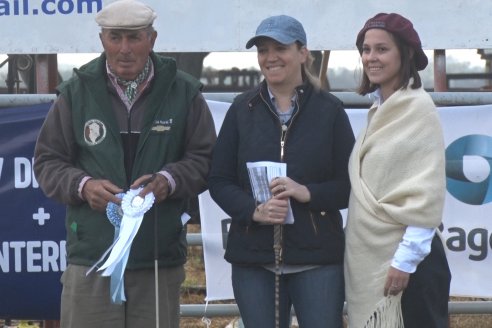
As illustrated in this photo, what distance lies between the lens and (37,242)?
5.60 metres

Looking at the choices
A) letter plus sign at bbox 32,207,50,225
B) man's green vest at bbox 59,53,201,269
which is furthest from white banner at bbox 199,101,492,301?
man's green vest at bbox 59,53,201,269

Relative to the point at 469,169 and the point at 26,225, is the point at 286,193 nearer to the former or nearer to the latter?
the point at 469,169

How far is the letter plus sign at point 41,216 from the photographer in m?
5.60

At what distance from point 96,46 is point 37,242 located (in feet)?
3.79

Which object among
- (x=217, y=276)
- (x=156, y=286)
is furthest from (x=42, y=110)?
(x=156, y=286)

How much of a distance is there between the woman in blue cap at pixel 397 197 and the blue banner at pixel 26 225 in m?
2.05

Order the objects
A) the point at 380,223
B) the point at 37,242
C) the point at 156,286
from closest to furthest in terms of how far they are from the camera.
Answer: the point at 380,223 < the point at 156,286 < the point at 37,242

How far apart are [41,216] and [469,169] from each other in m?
2.31

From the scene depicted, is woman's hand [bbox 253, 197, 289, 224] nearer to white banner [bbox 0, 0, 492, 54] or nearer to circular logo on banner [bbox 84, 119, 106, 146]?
circular logo on banner [bbox 84, 119, 106, 146]

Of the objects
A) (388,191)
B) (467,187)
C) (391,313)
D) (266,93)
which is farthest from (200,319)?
(388,191)

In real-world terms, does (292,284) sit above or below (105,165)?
below

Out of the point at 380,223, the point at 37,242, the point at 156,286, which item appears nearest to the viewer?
the point at 380,223

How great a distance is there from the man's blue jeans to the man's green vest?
1.21ft

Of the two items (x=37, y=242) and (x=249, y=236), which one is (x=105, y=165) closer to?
(x=249, y=236)
